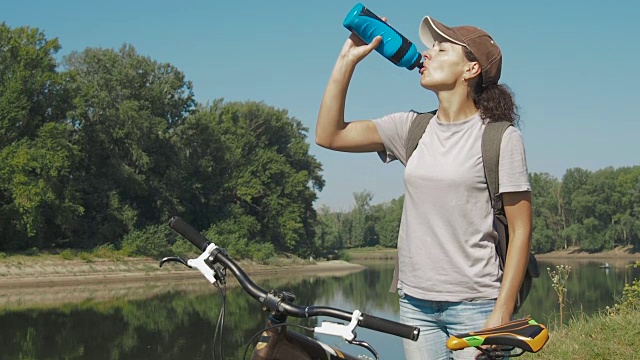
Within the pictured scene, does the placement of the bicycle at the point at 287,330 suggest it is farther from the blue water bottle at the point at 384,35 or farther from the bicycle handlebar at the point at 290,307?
the blue water bottle at the point at 384,35

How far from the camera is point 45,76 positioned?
32.7 m

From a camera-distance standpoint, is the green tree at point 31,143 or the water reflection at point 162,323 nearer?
the water reflection at point 162,323

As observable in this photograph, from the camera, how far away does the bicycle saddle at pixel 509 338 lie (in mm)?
2049

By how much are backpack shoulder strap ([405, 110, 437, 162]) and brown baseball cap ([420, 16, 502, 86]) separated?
243mm

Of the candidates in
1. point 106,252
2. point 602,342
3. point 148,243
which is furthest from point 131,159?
point 602,342

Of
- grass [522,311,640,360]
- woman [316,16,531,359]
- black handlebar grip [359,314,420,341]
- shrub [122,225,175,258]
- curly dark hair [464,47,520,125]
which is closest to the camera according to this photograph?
black handlebar grip [359,314,420,341]

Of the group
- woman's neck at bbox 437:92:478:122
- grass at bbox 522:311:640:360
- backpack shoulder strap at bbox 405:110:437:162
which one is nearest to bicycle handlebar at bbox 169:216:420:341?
A: backpack shoulder strap at bbox 405:110:437:162

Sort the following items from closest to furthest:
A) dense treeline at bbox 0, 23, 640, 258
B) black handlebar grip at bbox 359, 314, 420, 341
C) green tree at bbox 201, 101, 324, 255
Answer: black handlebar grip at bbox 359, 314, 420, 341 < dense treeline at bbox 0, 23, 640, 258 < green tree at bbox 201, 101, 324, 255

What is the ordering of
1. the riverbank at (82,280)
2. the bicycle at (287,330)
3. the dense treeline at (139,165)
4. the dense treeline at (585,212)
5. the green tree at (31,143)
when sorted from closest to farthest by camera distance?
1. the bicycle at (287,330)
2. the riverbank at (82,280)
3. the green tree at (31,143)
4. the dense treeline at (139,165)
5. the dense treeline at (585,212)

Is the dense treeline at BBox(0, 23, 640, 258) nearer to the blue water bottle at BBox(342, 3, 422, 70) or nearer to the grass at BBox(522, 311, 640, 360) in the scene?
the grass at BBox(522, 311, 640, 360)

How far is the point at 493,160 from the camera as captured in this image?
8.36 ft

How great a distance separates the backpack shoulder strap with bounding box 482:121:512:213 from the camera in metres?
2.55

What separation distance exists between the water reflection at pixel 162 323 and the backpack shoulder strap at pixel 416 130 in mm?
6115

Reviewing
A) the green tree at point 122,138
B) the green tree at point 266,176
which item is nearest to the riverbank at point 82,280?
the green tree at point 122,138
